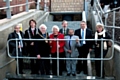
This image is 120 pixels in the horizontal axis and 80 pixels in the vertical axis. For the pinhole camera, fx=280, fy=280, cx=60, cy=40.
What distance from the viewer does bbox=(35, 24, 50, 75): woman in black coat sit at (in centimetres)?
690

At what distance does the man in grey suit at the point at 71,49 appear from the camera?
6.93 m

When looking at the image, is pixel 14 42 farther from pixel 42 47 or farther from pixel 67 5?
pixel 67 5

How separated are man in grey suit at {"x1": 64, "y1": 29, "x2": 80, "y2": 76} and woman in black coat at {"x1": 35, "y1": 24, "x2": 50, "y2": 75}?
50 centimetres

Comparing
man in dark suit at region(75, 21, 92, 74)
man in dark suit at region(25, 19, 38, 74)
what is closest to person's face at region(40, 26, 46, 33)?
man in dark suit at region(25, 19, 38, 74)

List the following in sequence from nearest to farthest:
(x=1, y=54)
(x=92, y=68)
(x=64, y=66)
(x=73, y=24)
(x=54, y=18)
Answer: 1. (x=1, y=54)
2. (x=64, y=66)
3. (x=92, y=68)
4. (x=73, y=24)
5. (x=54, y=18)

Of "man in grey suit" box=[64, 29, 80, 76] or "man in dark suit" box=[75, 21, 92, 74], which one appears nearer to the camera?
"man in grey suit" box=[64, 29, 80, 76]

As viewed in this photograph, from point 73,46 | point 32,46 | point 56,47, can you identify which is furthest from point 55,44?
point 32,46

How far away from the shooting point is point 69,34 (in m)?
6.98

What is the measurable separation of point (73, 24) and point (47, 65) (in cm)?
579

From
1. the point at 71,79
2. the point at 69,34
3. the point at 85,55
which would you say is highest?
the point at 69,34

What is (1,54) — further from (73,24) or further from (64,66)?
(73,24)

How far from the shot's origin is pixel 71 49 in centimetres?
696

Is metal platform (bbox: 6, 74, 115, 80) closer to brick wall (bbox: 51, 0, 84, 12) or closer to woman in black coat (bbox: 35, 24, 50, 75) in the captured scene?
woman in black coat (bbox: 35, 24, 50, 75)

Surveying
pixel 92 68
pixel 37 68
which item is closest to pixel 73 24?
pixel 92 68
